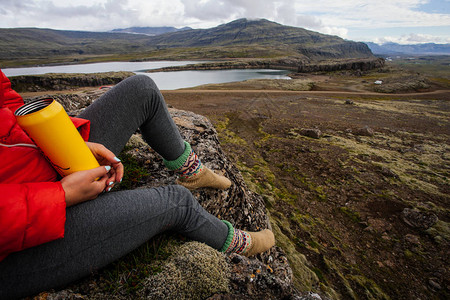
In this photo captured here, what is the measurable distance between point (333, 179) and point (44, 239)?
873 centimetres

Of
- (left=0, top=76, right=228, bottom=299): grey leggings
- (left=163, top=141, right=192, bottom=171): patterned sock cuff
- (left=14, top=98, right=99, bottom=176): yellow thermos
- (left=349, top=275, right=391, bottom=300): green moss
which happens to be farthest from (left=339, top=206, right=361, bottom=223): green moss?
(left=14, top=98, right=99, bottom=176): yellow thermos

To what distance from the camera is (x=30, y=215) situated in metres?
1.34

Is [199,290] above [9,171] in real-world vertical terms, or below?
below

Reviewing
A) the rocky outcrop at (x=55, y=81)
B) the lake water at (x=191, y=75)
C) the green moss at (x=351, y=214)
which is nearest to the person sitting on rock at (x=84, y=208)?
the green moss at (x=351, y=214)

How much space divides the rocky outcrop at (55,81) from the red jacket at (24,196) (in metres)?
41.7

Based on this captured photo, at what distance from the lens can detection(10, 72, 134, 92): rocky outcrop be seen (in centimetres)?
3296

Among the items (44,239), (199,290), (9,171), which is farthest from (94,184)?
(199,290)

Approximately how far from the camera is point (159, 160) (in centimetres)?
405

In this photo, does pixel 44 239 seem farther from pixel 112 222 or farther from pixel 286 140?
pixel 286 140

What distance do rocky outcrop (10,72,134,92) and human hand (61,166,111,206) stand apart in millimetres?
42096

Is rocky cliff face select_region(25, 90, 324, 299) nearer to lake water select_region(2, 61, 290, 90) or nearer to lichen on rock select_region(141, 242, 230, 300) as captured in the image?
lichen on rock select_region(141, 242, 230, 300)

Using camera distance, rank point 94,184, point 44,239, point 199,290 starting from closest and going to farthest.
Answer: point 44,239
point 94,184
point 199,290

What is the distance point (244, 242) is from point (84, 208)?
6.11 ft

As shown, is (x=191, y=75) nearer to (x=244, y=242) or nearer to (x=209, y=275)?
(x=244, y=242)
